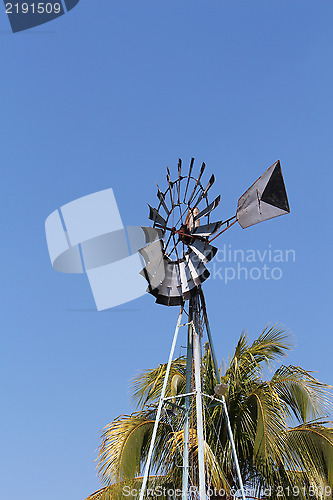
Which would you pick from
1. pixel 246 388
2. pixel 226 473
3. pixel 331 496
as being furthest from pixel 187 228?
pixel 331 496

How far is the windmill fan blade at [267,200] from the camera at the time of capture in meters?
8.66

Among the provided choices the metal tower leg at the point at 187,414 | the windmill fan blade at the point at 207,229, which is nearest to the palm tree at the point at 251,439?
the metal tower leg at the point at 187,414

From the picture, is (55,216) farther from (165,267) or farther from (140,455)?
(140,455)

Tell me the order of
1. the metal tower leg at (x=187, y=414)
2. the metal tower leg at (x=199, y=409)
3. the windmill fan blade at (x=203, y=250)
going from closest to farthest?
the metal tower leg at (x=199, y=409)
the metal tower leg at (x=187, y=414)
the windmill fan blade at (x=203, y=250)

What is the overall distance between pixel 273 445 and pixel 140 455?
2.26m

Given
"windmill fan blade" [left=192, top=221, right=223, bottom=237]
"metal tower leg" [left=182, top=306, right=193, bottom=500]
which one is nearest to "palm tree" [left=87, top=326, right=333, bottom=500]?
"metal tower leg" [left=182, top=306, right=193, bottom=500]

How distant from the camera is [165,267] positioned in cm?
934

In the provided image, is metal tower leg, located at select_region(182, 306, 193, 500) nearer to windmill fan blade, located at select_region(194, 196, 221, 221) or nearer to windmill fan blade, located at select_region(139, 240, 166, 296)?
windmill fan blade, located at select_region(139, 240, 166, 296)

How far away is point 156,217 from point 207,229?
0.89 metres

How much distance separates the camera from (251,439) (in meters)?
10.0

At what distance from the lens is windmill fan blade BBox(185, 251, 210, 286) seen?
29.4 ft

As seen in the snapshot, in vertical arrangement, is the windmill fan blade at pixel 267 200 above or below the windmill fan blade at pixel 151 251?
above

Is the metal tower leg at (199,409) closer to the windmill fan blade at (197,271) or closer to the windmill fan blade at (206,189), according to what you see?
the windmill fan blade at (197,271)

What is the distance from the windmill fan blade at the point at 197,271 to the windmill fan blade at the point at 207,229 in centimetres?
35
